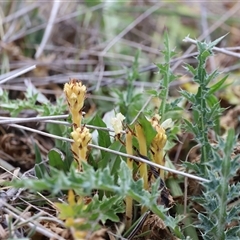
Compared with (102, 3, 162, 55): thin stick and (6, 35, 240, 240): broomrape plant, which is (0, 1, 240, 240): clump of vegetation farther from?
(102, 3, 162, 55): thin stick

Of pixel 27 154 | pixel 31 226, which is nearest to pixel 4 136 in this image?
pixel 27 154

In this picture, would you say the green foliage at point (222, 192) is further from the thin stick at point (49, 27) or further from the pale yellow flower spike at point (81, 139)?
the thin stick at point (49, 27)

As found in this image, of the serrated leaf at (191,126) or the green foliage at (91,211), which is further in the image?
the serrated leaf at (191,126)

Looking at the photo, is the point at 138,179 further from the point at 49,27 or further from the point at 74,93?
the point at 49,27

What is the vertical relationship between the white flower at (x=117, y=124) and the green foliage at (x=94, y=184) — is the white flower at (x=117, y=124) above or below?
above

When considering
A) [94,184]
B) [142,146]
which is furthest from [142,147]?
[94,184]

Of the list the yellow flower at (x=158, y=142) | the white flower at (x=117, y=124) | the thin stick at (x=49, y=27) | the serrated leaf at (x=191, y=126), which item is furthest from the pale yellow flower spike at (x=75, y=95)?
the thin stick at (x=49, y=27)

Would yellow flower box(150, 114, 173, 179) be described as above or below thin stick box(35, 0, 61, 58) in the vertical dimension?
below

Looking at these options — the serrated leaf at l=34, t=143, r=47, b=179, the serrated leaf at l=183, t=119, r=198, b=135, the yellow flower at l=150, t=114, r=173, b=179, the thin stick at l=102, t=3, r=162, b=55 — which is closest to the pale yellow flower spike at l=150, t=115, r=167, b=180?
the yellow flower at l=150, t=114, r=173, b=179
